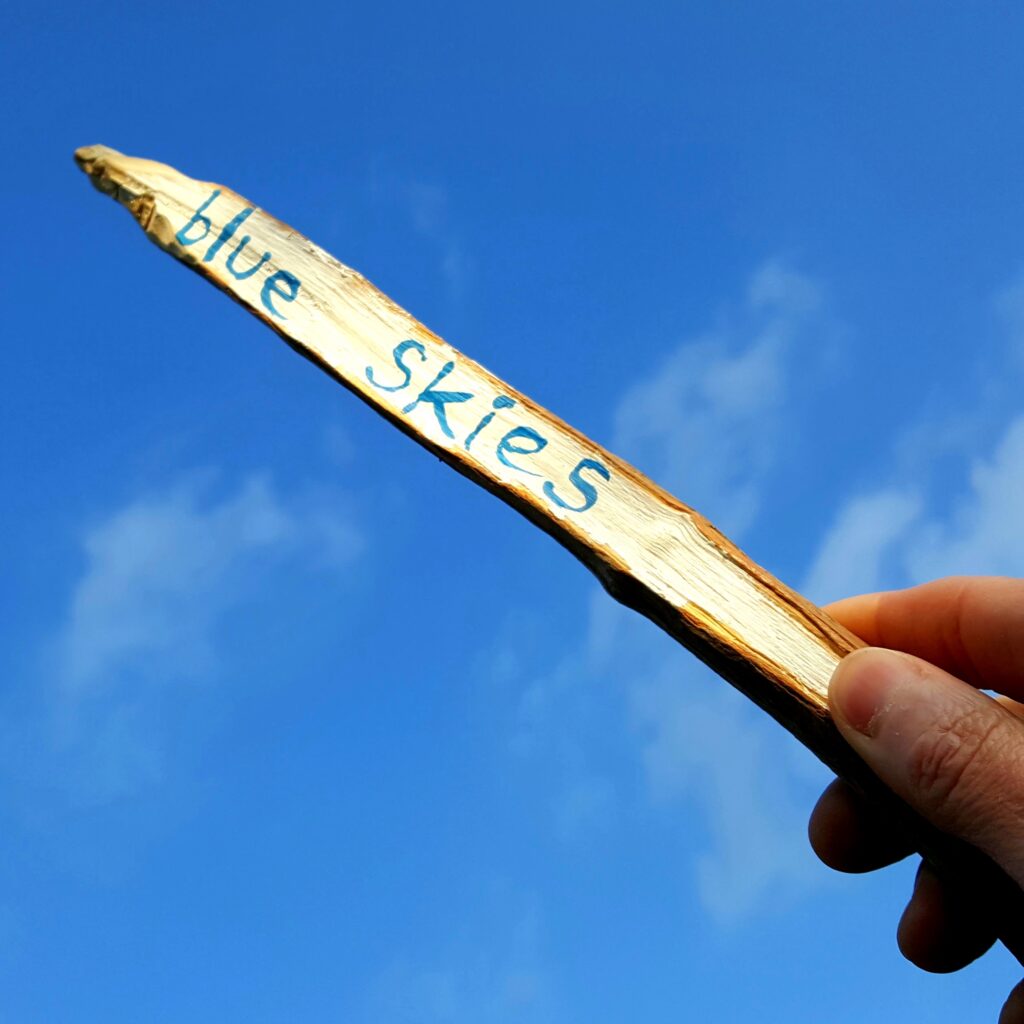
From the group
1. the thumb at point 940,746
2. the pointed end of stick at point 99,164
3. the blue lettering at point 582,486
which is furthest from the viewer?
the pointed end of stick at point 99,164

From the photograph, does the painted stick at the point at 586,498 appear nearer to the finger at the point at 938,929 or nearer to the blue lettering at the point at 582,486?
the blue lettering at the point at 582,486

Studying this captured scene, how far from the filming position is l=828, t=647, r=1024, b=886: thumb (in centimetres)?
132

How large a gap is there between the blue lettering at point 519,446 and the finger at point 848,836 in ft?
3.94

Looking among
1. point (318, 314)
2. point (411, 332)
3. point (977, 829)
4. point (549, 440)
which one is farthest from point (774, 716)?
point (318, 314)

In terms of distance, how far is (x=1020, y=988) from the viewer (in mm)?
1876

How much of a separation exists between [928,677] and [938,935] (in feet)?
3.21

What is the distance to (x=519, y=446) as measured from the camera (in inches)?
57.9

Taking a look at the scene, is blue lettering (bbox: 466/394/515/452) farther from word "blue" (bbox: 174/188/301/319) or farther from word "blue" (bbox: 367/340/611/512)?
word "blue" (bbox: 174/188/301/319)

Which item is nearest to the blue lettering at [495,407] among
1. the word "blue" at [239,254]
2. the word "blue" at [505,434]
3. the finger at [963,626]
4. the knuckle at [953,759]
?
the word "blue" at [505,434]

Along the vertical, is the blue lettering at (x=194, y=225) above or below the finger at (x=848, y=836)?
below

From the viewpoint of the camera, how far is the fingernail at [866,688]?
1.34 meters

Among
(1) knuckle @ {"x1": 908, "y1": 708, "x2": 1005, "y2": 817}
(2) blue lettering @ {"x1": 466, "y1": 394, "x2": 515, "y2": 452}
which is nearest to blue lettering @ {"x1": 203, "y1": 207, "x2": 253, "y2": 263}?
(2) blue lettering @ {"x1": 466, "y1": 394, "x2": 515, "y2": 452}

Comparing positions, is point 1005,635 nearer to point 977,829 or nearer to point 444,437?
point 977,829

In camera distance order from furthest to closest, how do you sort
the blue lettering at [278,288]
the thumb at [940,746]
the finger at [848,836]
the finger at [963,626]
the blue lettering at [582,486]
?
the finger at [848,836]
the finger at [963,626]
the blue lettering at [278,288]
the blue lettering at [582,486]
the thumb at [940,746]
